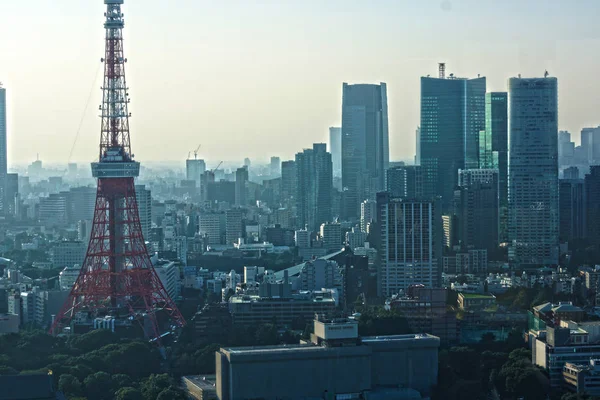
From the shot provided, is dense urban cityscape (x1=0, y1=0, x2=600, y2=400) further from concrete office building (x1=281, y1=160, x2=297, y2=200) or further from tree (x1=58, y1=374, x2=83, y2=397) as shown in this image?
concrete office building (x1=281, y1=160, x2=297, y2=200)

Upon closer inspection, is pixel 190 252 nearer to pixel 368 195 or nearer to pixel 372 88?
pixel 368 195

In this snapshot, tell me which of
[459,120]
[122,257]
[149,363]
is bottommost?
[149,363]

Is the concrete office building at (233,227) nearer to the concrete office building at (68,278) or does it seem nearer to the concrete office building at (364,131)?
the concrete office building at (364,131)

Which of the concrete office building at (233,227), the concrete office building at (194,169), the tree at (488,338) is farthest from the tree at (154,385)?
the concrete office building at (194,169)

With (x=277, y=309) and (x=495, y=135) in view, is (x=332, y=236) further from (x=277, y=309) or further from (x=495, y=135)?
(x=277, y=309)

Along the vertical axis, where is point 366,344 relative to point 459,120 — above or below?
below

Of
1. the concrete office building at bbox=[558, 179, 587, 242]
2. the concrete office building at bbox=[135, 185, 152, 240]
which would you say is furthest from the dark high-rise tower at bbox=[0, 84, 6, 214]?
the concrete office building at bbox=[558, 179, 587, 242]

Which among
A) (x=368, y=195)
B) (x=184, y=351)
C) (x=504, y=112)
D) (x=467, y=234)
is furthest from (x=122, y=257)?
(x=368, y=195)
